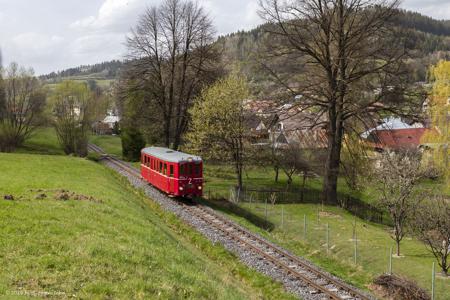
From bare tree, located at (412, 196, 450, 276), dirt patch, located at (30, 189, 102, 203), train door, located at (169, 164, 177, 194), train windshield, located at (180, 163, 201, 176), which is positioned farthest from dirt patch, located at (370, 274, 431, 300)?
train door, located at (169, 164, 177, 194)

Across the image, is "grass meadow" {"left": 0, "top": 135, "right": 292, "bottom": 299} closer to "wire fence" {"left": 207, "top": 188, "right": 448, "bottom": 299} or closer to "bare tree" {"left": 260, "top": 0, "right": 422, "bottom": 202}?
"wire fence" {"left": 207, "top": 188, "right": 448, "bottom": 299}

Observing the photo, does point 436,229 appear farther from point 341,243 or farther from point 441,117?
point 441,117

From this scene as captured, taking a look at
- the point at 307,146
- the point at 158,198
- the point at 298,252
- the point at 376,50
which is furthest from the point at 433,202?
the point at 307,146

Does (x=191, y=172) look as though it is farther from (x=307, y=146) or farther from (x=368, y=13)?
(x=307, y=146)

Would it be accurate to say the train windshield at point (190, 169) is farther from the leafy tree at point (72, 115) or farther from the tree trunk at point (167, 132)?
the leafy tree at point (72, 115)

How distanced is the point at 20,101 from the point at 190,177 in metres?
43.7

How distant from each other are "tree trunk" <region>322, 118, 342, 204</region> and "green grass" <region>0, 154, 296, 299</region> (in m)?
13.1

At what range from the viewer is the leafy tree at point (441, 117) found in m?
40.0

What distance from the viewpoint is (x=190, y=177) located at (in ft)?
93.8

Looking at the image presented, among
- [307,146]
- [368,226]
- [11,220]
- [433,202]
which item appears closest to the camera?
[11,220]

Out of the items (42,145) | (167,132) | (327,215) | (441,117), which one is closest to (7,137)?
(42,145)

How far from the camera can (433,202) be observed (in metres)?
22.7

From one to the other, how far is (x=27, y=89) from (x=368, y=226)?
53044 millimetres

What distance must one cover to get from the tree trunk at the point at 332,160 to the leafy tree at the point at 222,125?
7.78m
